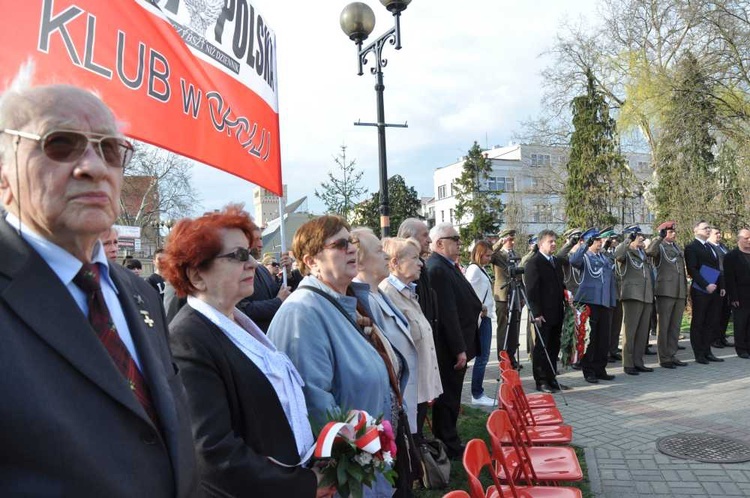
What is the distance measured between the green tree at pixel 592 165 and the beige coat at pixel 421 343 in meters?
28.6

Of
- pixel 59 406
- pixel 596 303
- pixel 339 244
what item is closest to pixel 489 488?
pixel 339 244

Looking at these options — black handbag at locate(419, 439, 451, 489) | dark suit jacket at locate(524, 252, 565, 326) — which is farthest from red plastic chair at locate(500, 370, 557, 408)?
dark suit jacket at locate(524, 252, 565, 326)

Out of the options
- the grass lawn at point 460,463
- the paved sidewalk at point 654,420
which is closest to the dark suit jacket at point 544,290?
the paved sidewalk at point 654,420

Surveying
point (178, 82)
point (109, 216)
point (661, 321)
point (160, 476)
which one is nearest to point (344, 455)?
point (160, 476)

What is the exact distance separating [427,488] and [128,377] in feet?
11.6

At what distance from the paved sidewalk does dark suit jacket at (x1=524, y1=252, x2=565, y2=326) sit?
110 centimetres

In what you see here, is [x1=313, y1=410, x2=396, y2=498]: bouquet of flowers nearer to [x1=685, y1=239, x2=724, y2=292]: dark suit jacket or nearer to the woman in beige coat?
the woman in beige coat

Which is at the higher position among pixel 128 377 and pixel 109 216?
pixel 109 216

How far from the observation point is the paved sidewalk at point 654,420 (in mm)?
4504

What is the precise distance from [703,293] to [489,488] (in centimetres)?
835

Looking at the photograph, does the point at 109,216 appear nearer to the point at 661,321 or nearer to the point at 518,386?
the point at 518,386

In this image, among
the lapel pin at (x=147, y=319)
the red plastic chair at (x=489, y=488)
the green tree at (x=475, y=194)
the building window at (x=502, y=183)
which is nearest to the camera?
the lapel pin at (x=147, y=319)

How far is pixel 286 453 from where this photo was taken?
2.10 meters

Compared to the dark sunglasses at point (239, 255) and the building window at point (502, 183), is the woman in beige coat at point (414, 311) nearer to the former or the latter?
the dark sunglasses at point (239, 255)
